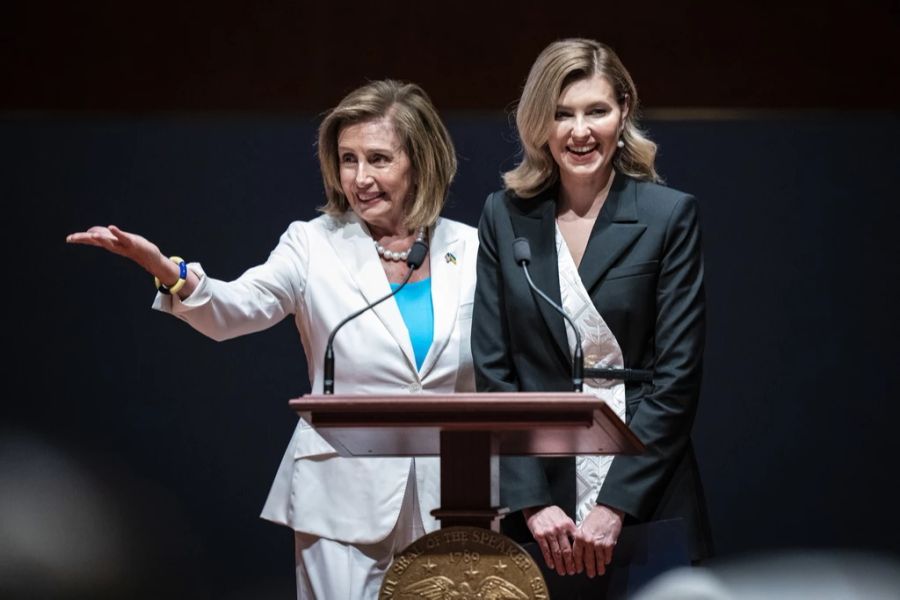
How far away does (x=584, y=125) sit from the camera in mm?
2723

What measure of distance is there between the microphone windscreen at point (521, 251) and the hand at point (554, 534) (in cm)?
44

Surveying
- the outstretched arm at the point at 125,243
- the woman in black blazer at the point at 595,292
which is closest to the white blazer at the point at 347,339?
the outstretched arm at the point at 125,243

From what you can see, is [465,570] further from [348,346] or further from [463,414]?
[348,346]

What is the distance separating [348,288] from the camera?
3.08 metres

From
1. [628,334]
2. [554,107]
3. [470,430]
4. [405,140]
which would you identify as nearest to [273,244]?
[405,140]

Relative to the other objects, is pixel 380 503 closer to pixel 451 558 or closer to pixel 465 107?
pixel 451 558

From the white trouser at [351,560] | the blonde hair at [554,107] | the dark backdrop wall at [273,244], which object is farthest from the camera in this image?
the dark backdrop wall at [273,244]

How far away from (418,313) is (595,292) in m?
0.56

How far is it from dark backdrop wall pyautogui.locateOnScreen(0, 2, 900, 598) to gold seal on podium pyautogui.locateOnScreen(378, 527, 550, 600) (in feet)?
7.04

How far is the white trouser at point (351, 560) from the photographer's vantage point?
2.92 metres

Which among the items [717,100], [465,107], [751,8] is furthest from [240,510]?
[751,8]

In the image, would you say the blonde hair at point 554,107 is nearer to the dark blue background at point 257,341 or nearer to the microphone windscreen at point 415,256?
the microphone windscreen at point 415,256

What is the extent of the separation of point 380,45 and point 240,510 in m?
1.46

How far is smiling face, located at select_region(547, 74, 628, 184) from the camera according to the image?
2732mm
